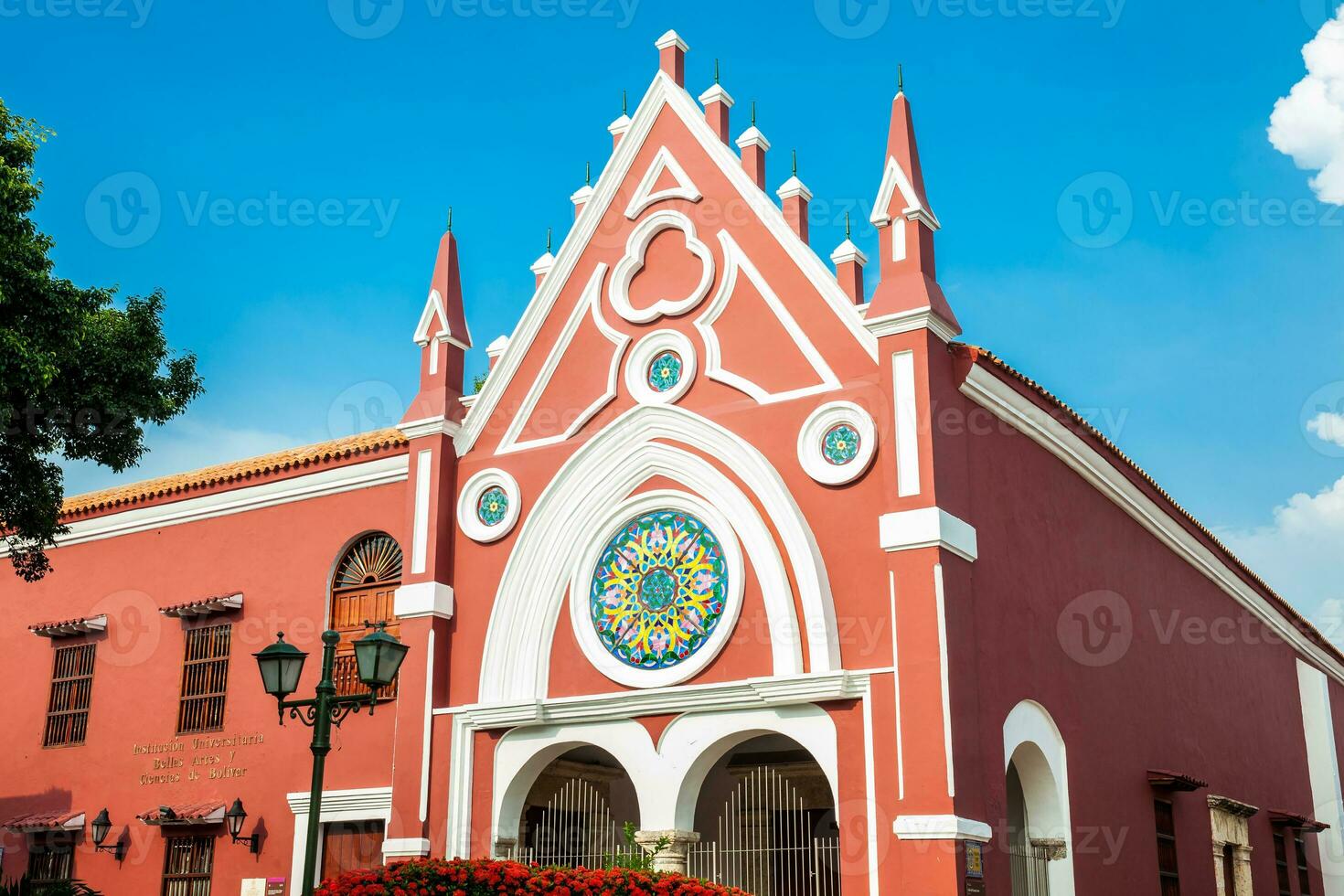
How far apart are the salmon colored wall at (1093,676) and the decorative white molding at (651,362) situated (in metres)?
2.92

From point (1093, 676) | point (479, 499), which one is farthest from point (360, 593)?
point (1093, 676)

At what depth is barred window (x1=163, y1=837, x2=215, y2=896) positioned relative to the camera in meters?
16.6

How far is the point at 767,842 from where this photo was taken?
51.0 feet

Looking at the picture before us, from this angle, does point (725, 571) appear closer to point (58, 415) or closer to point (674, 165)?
point (674, 165)

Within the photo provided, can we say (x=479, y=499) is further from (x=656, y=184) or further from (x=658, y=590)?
(x=656, y=184)

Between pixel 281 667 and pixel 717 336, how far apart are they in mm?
6113

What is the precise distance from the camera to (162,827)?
17.1 metres

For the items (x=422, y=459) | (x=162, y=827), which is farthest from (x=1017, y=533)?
(x=162, y=827)

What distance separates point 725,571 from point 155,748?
27.3 feet

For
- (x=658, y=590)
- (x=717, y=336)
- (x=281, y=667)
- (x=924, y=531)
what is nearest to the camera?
(x=281, y=667)

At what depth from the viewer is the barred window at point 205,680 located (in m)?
17.3

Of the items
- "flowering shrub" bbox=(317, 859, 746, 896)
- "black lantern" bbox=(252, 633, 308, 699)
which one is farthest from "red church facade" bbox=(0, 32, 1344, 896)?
"black lantern" bbox=(252, 633, 308, 699)

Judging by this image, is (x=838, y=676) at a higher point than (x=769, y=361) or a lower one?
lower

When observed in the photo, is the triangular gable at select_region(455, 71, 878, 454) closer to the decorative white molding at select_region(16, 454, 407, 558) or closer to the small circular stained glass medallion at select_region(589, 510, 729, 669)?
the decorative white molding at select_region(16, 454, 407, 558)
